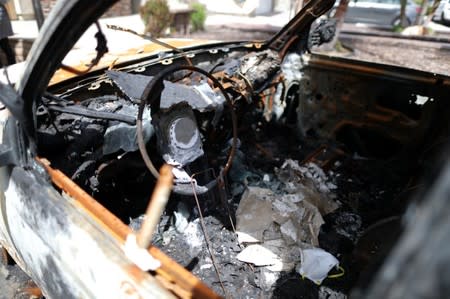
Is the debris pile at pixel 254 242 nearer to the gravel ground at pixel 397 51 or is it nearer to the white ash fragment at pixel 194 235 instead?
the white ash fragment at pixel 194 235

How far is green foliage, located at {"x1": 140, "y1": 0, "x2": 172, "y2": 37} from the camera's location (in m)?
10.6

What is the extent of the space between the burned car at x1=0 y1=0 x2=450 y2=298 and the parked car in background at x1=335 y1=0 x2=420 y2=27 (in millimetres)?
14349

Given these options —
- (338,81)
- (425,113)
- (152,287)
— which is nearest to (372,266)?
(152,287)

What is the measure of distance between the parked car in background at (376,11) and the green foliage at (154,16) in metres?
10.5

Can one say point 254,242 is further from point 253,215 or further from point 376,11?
point 376,11

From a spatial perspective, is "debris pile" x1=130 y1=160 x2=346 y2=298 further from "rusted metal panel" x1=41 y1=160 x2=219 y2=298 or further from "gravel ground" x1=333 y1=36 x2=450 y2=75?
"gravel ground" x1=333 y1=36 x2=450 y2=75

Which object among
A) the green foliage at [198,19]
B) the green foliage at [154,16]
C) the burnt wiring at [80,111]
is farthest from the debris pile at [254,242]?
the green foliage at [198,19]

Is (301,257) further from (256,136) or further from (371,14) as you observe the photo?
(371,14)

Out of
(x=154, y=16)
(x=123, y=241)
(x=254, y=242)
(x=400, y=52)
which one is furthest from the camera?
(x=154, y=16)

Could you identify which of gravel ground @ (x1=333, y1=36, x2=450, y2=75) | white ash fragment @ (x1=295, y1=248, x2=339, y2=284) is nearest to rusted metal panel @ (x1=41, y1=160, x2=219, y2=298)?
white ash fragment @ (x1=295, y1=248, x2=339, y2=284)

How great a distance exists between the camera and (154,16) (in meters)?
10.6

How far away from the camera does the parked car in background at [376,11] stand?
1606 centimetres

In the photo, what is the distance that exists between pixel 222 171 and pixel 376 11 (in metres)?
17.4

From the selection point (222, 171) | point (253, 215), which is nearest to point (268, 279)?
point (253, 215)
